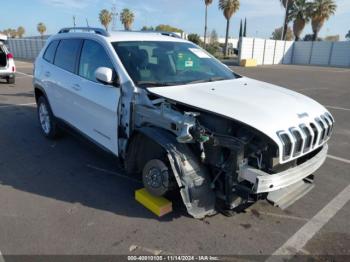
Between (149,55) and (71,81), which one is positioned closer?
(149,55)

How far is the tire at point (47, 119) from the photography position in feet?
18.3

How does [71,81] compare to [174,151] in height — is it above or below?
above

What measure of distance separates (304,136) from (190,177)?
117 centimetres

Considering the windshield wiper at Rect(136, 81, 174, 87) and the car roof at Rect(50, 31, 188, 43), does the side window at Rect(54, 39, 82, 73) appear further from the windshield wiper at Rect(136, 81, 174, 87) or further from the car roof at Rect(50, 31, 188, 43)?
the windshield wiper at Rect(136, 81, 174, 87)

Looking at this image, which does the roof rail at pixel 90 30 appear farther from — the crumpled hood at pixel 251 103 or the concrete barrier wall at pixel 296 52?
the concrete barrier wall at pixel 296 52

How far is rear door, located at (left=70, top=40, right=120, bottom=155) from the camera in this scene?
147 inches

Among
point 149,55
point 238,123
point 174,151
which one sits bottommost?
point 174,151

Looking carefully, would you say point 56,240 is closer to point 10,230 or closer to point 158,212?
point 10,230

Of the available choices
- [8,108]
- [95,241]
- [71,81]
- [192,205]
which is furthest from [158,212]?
[8,108]

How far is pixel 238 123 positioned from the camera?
283 centimetres

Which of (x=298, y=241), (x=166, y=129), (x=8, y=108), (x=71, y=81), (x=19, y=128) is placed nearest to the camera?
(x=298, y=241)

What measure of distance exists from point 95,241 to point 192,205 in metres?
1.00

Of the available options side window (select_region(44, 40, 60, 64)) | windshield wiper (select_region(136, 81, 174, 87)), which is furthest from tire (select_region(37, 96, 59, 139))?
windshield wiper (select_region(136, 81, 174, 87))

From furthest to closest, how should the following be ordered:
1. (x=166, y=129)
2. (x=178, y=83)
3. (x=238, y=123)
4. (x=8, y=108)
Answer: (x=8, y=108) → (x=178, y=83) → (x=166, y=129) → (x=238, y=123)
